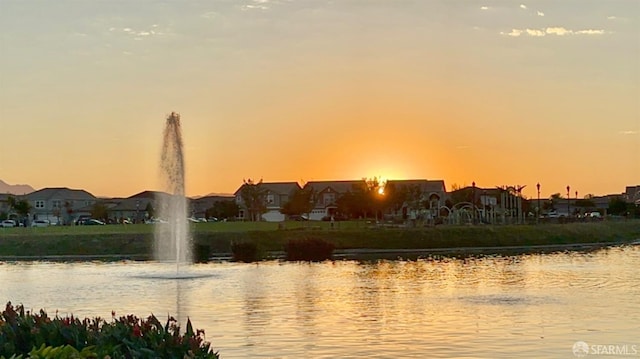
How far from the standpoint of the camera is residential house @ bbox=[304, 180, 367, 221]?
127 m

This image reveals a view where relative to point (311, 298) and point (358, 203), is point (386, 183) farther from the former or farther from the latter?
point (311, 298)

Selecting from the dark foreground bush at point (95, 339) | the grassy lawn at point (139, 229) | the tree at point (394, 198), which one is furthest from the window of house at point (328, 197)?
the dark foreground bush at point (95, 339)

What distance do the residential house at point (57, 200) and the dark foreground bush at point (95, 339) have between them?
146729mm

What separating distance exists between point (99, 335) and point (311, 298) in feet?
56.9

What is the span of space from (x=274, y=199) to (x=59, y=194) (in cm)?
4872

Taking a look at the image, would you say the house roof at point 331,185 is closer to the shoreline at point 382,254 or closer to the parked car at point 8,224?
the parked car at point 8,224

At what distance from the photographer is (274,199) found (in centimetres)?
13800

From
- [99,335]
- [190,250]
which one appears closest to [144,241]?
[190,250]

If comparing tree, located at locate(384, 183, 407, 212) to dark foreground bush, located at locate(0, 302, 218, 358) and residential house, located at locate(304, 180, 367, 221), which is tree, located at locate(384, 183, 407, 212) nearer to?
residential house, located at locate(304, 180, 367, 221)

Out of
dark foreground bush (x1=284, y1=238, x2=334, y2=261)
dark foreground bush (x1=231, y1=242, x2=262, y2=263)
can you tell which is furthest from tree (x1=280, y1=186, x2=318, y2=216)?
dark foreground bush (x1=231, y1=242, x2=262, y2=263)

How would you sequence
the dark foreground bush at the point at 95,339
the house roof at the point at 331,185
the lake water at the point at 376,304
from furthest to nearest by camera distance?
1. the house roof at the point at 331,185
2. the lake water at the point at 376,304
3. the dark foreground bush at the point at 95,339

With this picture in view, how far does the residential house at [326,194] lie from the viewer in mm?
126938

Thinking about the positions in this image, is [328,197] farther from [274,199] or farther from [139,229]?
[139,229]

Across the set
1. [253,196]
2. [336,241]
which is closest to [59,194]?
[253,196]
